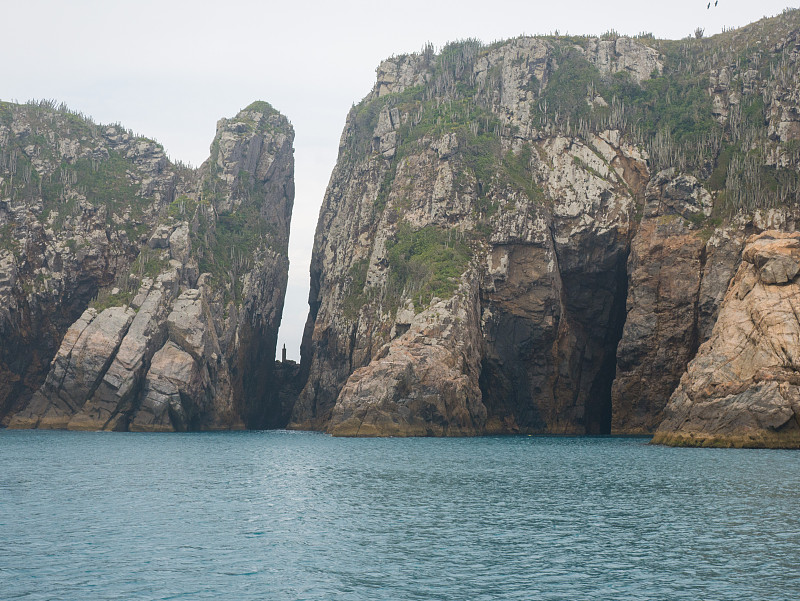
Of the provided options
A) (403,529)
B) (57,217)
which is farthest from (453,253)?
(403,529)

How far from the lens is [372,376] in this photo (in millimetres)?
113500

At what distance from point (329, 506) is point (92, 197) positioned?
12591cm

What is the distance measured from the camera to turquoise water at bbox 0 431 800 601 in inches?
1147

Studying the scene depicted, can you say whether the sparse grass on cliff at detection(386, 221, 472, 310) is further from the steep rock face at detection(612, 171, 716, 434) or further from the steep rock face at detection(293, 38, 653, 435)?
the steep rock face at detection(612, 171, 716, 434)

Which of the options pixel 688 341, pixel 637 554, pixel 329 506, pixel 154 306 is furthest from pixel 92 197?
pixel 637 554

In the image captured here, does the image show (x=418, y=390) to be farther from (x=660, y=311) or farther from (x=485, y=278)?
(x=660, y=311)

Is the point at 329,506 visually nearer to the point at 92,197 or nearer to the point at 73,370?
the point at 73,370

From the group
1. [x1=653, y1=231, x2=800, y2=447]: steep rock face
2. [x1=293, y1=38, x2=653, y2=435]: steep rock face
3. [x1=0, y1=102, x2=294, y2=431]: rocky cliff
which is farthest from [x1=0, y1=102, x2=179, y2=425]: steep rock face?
[x1=653, y1=231, x2=800, y2=447]: steep rock face

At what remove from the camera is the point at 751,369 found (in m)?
86.9

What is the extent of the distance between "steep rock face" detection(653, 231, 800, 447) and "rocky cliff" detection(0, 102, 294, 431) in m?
79.9

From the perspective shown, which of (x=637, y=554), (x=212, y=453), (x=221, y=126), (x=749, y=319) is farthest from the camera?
(x=221, y=126)

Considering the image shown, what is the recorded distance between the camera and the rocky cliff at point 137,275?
12838cm

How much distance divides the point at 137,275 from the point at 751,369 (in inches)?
4048

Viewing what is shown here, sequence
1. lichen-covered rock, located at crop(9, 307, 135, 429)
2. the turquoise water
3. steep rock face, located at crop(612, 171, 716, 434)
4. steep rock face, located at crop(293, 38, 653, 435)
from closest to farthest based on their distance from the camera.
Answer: the turquoise water → steep rock face, located at crop(293, 38, 653, 435) → steep rock face, located at crop(612, 171, 716, 434) → lichen-covered rock, located at crop(9, 307, 135, 429)
